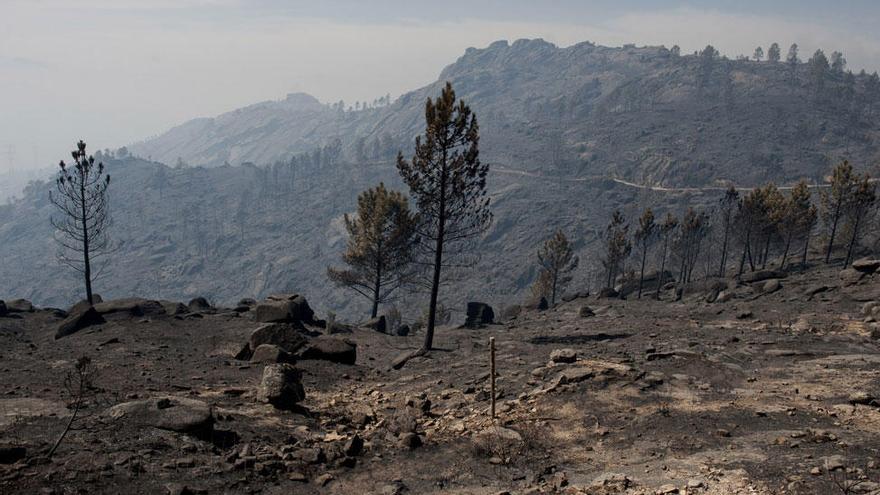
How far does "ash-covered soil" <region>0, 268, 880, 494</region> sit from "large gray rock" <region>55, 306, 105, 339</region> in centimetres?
437

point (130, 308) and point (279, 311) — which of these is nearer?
point (279, 311)

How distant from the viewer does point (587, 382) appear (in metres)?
17.0

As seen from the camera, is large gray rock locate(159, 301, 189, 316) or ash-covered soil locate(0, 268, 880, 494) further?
large gray rock locate(159, 301, 189, 316)

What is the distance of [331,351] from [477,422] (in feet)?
36.3

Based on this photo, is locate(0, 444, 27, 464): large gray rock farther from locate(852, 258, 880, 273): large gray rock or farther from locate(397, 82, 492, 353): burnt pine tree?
locate(852, 258, 880, 273): large gray rock

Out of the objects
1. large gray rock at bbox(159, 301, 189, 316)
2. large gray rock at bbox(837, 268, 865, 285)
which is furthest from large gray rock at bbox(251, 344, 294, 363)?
large gray rock at bbox(837, 268, 865, 285)

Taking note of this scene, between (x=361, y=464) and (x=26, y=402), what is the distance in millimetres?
9890

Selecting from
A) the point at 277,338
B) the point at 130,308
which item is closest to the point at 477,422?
the point at 277,338

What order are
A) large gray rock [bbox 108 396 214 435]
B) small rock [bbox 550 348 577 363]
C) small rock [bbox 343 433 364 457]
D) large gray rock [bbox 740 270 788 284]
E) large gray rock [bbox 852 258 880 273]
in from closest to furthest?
1. small rock [bbox 343 433 364 457]
2. large gray rock [bbox 108 396 214 435]
3. small rock [bbox 550 348 577 363]
4. large gray rock [bbox 852 258 880 273]
5. large gray rock [bbox 740 270 788 284]

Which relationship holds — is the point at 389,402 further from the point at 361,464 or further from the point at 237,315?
the point at 237,315

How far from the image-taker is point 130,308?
33312 millimetres

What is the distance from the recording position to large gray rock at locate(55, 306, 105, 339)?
98.3ft

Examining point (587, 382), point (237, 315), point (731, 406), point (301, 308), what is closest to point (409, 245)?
point (301, 308)

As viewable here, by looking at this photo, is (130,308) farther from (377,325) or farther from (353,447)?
(353,447)
